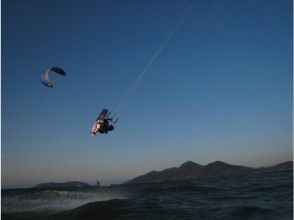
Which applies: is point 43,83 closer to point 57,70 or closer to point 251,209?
point 57,70

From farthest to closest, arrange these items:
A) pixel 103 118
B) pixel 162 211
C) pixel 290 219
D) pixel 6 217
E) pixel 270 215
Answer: pixel 6 217, pixel 162 211, pixel 103 118, pixel 270 215, pixel 290 219

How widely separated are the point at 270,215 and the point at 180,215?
5.17m

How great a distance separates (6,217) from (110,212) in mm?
8005

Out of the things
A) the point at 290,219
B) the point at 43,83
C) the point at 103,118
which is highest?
the point at 43,83

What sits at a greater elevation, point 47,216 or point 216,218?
point 47,216

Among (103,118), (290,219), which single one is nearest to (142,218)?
(103,118)

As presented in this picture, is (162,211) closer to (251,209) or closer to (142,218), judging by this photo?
(142,218)

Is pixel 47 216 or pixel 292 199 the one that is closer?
pixel 47 216

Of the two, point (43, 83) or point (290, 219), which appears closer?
point (290, 219)

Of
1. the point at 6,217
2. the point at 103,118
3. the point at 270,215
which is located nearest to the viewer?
the point at 270,215

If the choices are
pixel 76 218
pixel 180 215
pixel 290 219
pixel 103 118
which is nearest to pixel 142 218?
pixel 180 215

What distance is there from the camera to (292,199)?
23922 millimetres

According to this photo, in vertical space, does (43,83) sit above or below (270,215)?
above

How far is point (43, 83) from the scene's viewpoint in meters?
22.6
